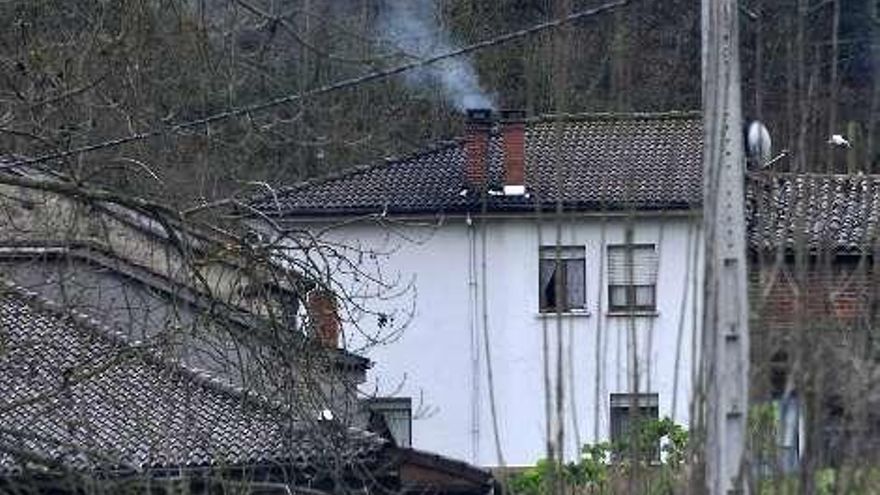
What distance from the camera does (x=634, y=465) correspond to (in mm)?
3564

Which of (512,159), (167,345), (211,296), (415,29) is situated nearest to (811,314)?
(211,296)

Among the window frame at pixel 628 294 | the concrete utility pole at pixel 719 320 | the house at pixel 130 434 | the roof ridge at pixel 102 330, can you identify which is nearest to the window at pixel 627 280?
the window frame at pixel 628 294

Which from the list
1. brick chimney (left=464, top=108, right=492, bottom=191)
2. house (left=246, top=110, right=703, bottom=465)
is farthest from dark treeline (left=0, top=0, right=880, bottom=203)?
brick chimney (left=464, top=108, right=492, bottom=191)

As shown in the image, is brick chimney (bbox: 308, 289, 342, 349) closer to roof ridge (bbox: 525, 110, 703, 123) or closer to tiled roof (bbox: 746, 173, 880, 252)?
roof ridge (bbox: 525, 110, 703, 123)

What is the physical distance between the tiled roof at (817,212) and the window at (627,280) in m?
0.23

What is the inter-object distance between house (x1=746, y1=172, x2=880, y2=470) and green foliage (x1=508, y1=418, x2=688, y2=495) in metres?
0.21

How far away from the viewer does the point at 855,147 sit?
3.57 m

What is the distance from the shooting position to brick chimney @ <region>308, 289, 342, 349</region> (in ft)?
27.7

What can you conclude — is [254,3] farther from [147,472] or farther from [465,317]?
[465,317]

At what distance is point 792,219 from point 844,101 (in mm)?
397

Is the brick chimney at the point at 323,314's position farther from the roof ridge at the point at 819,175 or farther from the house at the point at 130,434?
the roof ridge at the point at 819,175

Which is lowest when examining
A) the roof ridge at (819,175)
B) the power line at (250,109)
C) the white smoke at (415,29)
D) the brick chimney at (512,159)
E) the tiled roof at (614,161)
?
the roof ridge at (819,175)

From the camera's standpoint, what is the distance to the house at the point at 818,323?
133 inches

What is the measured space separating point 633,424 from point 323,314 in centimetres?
512
